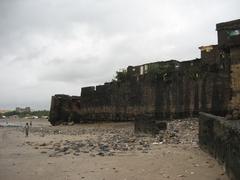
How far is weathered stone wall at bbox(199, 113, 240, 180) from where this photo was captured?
18.6 feet

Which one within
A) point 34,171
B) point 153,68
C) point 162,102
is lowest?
point 34,171

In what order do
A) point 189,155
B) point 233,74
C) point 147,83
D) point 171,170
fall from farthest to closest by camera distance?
point 147,83 → point 233,74 → point 189,155 → point 171,170

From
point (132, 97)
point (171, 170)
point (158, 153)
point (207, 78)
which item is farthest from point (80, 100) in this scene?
point (171, 170)

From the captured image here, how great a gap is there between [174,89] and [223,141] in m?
20.0

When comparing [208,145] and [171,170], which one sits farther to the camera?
[208,145]

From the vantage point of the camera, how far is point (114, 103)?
33.6m

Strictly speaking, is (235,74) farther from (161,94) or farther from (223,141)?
(161,94)

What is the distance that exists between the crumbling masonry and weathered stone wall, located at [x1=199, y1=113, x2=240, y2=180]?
5.07 metres

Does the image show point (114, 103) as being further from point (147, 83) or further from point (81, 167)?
point (81, 167)

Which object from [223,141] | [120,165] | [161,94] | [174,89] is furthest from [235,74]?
[161,94]

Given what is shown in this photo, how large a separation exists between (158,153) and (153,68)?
20165 mm

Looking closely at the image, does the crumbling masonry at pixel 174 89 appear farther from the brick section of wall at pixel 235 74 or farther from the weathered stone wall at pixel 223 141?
the weathered stone wall at pixel 223 141

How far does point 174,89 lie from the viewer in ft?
88.7

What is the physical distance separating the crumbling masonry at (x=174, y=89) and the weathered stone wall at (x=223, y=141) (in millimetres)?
5073
